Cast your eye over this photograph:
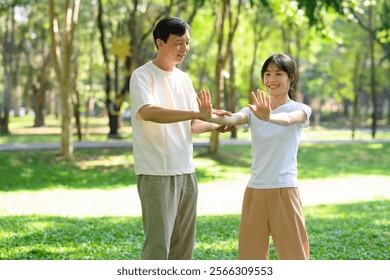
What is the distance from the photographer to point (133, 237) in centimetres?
781

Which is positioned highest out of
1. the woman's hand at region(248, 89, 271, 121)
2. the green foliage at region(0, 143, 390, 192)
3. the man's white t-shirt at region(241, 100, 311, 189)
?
the woman's hand at region(248, 89, 271, 121)

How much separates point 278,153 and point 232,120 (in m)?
0.31

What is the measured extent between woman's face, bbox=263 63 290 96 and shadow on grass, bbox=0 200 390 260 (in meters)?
2.83

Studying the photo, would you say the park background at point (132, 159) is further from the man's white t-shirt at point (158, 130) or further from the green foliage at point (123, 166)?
the man's white t-shirt at point (158, 130)

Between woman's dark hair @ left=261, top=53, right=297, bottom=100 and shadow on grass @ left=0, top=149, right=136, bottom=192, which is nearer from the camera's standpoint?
woman's dark hair @ left=261, top=53, right=297, bottom=100

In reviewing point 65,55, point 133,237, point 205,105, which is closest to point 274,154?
point 205,105

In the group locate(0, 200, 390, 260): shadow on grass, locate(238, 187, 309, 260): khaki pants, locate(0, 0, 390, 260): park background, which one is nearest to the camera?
locate(238, 187, 309, 260): khaki pants

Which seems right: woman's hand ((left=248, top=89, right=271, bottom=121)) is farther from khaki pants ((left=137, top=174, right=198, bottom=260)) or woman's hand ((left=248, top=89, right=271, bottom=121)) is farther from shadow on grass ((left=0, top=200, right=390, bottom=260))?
shadow on grass ((left=0, top=200, right=390, bottom=260))

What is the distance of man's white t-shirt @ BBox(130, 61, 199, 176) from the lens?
3926mm

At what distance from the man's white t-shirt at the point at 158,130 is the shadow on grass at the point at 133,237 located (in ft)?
8.49

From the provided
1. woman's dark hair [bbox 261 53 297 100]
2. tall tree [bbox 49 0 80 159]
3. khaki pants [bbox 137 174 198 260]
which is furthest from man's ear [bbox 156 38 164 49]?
tall tree [bbox 49 0 80 159]

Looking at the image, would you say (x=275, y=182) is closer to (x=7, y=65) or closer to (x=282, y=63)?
(x=282, y=63)
